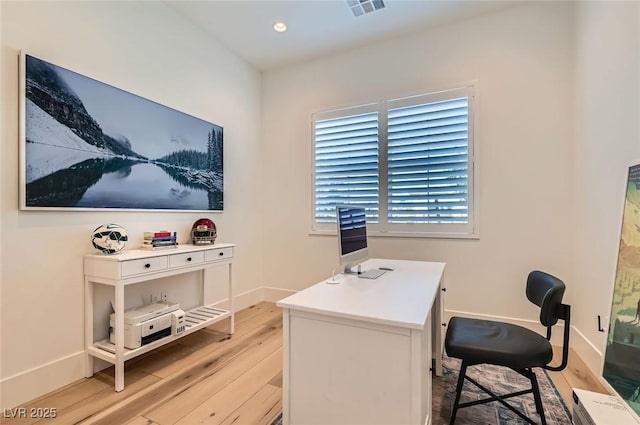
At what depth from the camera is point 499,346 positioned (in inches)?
59.4

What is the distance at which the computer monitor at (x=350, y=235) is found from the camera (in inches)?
72.7

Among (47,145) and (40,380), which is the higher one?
(47,145)

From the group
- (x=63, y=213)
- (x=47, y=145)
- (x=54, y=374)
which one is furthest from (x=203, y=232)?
(x=54, y=374)

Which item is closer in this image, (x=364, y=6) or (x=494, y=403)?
(x=494, y=403)

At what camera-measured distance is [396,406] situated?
46.9 inches

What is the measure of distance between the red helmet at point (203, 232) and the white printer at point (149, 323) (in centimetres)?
62

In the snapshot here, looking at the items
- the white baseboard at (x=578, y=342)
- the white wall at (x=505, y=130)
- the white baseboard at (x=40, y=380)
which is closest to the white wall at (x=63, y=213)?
the white baseboard at (x=40, y=380)

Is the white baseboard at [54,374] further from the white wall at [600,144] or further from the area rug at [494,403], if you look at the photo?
the area rug at [494,403]

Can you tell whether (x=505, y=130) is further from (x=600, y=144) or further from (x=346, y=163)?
(x=346, y=163)

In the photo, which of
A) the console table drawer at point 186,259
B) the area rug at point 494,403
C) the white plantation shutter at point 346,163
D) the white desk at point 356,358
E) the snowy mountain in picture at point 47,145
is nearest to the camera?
the white desk at point 356,358

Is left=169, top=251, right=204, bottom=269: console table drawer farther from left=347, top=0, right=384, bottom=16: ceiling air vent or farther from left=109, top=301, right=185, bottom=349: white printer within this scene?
left=347, top=0, right=384, bottom=16: ceiling air vent

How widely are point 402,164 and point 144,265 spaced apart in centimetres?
249

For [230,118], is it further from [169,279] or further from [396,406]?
[396,406]

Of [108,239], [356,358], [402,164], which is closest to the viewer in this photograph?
[356,358]
